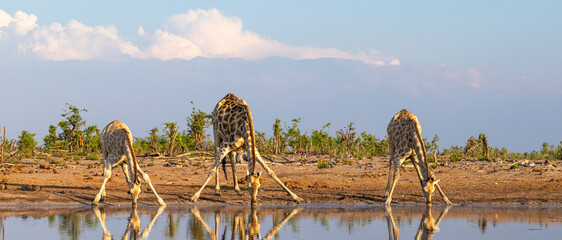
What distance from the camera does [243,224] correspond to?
1418 centimetres

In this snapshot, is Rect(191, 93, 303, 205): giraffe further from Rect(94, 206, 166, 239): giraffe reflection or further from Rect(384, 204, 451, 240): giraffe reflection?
Rect(384, 204, 451, 240): giraffe reflection

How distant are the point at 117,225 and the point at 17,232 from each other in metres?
1.97

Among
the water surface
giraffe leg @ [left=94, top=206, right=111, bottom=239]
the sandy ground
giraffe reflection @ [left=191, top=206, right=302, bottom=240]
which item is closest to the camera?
giraffe leg @ [left=94, top=206, right=111, bottom=239]

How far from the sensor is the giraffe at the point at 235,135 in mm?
17828

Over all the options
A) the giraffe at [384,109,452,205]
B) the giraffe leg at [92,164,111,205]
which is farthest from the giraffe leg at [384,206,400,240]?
the giraffe leg at [92,164,111,205]

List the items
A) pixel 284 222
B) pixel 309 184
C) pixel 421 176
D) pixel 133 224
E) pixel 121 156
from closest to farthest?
pixel 133 224 < pixel 284 222 < pixel 121 156 < pixel 421 176 < pixel 309 184

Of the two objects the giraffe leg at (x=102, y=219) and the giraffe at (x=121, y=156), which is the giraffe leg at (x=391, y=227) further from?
the giraffe at (x=121, y=156)

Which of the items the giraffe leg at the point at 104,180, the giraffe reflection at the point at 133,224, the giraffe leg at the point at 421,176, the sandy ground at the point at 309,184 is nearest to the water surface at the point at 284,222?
the giraffe reflection at the point at 133,224

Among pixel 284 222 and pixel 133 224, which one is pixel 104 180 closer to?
pixel 133 224

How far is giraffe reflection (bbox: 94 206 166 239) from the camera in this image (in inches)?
482

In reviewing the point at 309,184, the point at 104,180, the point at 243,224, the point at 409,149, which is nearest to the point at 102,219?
the point at 243,224

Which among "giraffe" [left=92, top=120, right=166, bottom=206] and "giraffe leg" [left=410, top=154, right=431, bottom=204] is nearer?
"giraffe" [left=92, top=120, right=166, bottom=206]

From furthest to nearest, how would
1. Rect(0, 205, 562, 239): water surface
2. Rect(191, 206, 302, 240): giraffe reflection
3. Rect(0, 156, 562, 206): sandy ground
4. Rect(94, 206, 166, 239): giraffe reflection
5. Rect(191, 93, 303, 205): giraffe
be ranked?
Rect(0, 156, 562, 206): sandy ground, Rect(191, 93, 303, 205): giraffe, Rect(0, 205, 562, 239): water surface, Rect(191, 206, 302, 240): giraffe reflection, Rect(94, 206, 166, 239): giraffe reflection

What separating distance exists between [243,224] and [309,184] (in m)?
9.43
